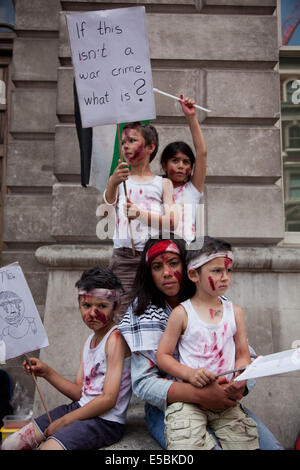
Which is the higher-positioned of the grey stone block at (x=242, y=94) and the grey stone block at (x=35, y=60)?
the grey stone block at (x=35, y=60)

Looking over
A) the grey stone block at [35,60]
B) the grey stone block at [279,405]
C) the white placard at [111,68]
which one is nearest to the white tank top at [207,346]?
the white placard at [111,68]

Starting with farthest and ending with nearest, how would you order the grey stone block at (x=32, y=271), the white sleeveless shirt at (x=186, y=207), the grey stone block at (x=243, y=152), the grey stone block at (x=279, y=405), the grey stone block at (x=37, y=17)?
the grey stone block at (x=37, y=17)
the grey stone block at (x=32, y=271)
the grey stone block at (x=243, y=152)
the grey stone block at (x=279, y=405)
the white sleeveless shirt at (x=186, y=207)

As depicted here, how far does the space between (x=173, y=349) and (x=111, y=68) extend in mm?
1658

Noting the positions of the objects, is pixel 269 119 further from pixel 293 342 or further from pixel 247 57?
pixel 293 342

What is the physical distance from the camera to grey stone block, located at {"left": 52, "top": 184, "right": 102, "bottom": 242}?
468cm

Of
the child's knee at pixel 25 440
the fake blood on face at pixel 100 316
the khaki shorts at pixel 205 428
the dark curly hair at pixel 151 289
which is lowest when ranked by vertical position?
the child's knee at pixel 25 440

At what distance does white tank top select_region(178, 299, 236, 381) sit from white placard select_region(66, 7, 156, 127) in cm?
127

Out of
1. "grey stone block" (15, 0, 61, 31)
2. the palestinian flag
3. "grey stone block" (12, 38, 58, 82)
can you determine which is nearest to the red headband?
the palestinian flag

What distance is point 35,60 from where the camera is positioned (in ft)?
18.2

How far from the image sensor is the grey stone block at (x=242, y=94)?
4867 millimetres

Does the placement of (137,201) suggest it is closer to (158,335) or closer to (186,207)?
(186,207)

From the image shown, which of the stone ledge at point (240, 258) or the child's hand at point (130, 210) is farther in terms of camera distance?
the stone ledge at point (240, 258)

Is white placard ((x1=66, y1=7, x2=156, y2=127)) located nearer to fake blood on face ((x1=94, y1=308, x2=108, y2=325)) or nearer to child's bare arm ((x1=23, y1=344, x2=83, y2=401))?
fake blood on face ((x1=94, y1=308, x2=108, y2=325))

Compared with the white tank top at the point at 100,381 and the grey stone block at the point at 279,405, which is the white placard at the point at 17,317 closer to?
the white tank top at the point at 100,381
